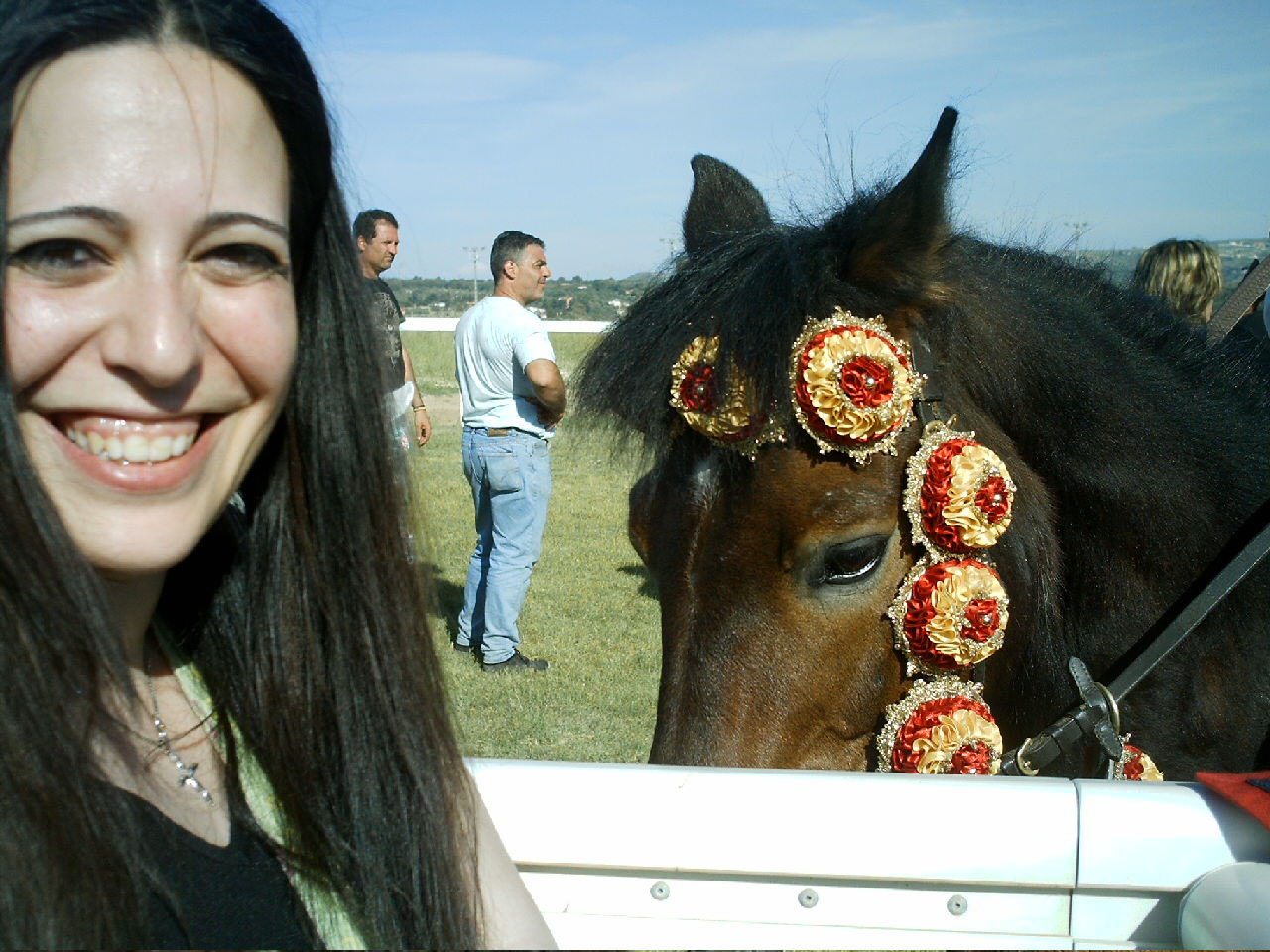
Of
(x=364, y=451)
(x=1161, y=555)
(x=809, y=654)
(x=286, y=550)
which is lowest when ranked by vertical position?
(x=809, y=654)

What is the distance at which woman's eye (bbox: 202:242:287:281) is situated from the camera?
49.3 inches

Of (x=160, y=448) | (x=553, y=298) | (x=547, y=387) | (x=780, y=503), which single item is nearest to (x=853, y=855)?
(x=780, y=503)

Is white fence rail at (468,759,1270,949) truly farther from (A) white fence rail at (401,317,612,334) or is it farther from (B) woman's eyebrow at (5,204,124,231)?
(A) white fence rail at (401,317,612,334)

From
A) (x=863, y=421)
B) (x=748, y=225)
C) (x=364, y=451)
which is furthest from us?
(x=748, y=225)

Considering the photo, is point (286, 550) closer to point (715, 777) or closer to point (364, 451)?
point (364, 451)

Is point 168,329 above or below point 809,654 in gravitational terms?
above

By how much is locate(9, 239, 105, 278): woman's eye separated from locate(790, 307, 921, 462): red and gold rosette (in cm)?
140

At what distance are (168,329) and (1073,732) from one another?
6.20 ft

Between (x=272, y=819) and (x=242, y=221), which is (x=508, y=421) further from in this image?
(x=242, y=221)

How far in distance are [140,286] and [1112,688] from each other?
6.53 ft

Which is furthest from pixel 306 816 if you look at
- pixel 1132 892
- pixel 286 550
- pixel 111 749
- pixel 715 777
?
pixel 1132 892

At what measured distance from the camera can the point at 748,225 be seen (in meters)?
2.93

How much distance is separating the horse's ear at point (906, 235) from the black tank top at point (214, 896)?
1.70 meters

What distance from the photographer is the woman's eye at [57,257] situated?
112 centimetres
